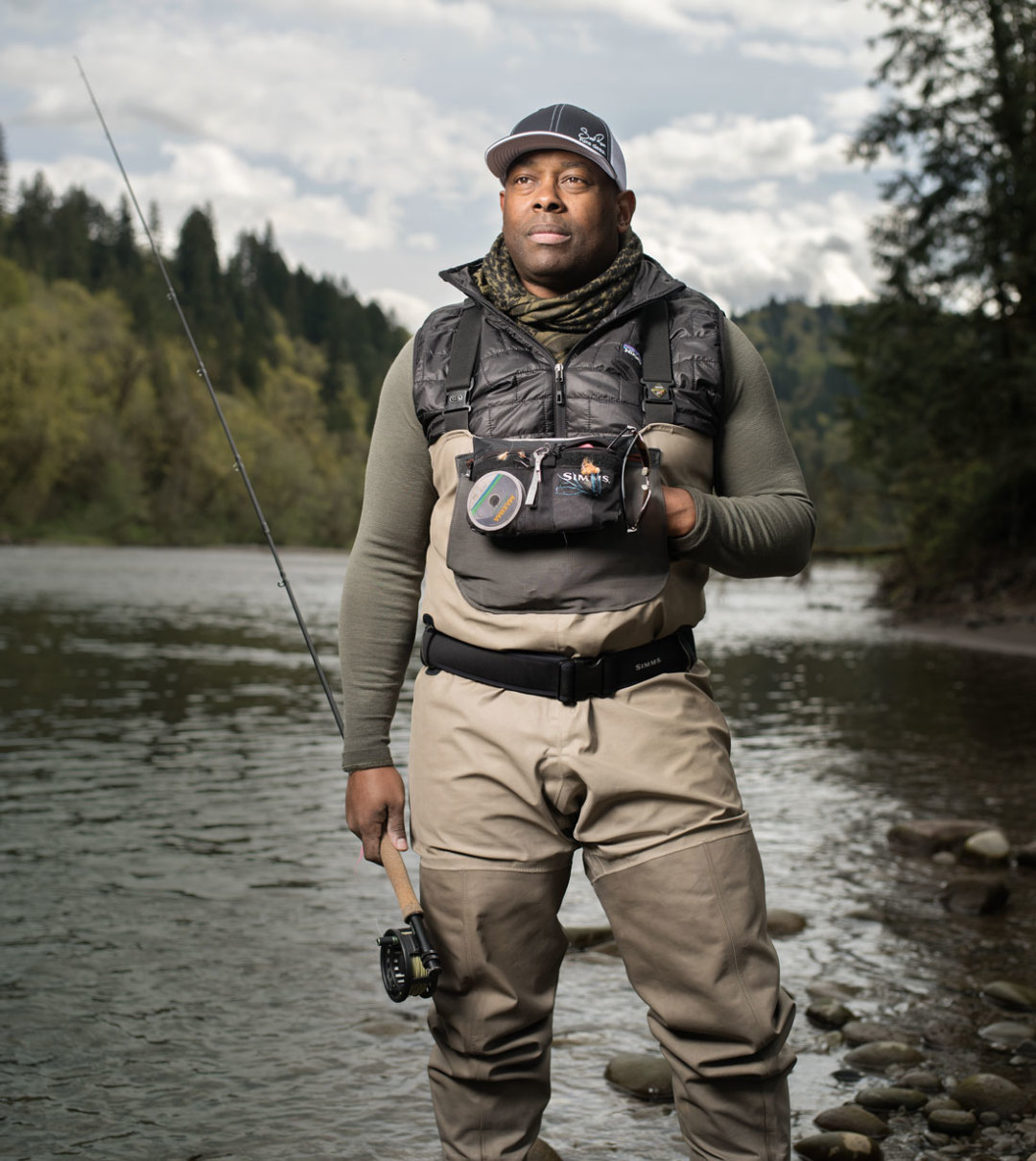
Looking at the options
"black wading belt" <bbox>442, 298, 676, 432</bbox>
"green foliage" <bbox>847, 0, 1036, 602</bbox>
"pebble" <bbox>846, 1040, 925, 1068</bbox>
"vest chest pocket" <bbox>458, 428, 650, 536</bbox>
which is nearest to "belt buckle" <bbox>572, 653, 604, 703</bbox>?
"vest chest pocket" <bbox>458, 428, 650, 536</bbox>

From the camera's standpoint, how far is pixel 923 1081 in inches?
160

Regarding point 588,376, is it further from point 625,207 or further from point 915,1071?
point 915,1071

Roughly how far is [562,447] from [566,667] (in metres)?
0.41

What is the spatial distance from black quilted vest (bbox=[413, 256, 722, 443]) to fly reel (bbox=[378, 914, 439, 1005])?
3.27 feet

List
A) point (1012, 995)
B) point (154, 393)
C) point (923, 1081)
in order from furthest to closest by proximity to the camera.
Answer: point (154, 393) → point (1012, 995) → point (923, 1081)

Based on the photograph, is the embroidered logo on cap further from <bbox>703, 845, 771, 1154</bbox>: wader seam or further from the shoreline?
the shoreline

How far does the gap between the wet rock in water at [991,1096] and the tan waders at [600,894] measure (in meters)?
1.56

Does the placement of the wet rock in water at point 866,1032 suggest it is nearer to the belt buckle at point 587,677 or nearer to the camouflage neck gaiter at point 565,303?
the belt buckle at point 587,677

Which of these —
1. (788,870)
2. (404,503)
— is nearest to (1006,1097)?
(404,503)

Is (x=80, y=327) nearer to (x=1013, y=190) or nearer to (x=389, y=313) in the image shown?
(x=389, y=313)

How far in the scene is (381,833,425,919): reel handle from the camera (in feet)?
9.11

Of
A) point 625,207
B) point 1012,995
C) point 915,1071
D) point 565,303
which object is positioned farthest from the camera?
point 1012,995

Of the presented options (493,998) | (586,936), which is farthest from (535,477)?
(586,936)

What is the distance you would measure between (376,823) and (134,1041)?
2.06 m
